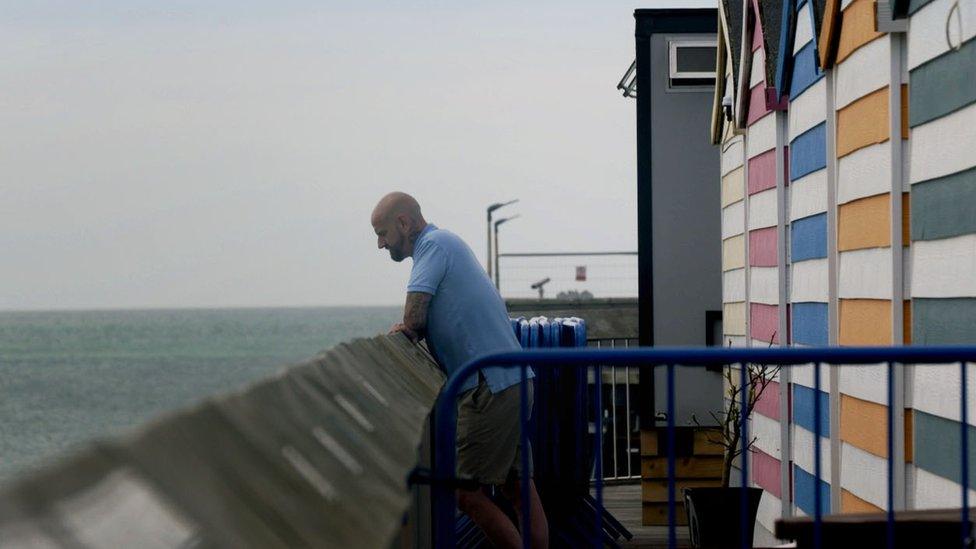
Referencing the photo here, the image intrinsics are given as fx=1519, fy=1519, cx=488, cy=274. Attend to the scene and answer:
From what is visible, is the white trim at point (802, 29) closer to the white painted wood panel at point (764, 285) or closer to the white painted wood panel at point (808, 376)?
the white painted wood panel at point (764, 285)

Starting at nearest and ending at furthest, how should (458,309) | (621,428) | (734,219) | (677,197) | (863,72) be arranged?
(863,72)
(458,309)
(734,219)
(677,197)
(621,428)

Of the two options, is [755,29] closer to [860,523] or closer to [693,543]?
[693,543]

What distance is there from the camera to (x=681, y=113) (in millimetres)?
15969

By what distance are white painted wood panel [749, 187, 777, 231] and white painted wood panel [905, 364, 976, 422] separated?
4.05 m

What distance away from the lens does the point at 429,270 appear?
23.4ft

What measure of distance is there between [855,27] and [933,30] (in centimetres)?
135

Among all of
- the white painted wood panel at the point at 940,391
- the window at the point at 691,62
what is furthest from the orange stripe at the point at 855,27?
the window at the point at 691,62

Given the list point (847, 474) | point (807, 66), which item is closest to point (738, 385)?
point (807, 66)

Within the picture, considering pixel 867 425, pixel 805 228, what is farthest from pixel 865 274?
pixel 805 228

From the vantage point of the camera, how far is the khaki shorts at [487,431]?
709 cm

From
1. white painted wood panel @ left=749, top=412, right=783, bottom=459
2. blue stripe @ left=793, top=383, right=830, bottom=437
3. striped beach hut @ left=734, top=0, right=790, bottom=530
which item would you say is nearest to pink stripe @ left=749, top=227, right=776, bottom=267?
striped beach hut @ left=734, top=0, right=790, bottom=530

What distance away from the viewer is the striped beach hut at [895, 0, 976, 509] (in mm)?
5414

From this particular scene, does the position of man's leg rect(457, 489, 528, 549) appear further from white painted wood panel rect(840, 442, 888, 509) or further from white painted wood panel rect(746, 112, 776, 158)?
white painted wood panel rect(746, 112, 776, 158)

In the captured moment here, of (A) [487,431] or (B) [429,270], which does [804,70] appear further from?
(A) [487,431]
